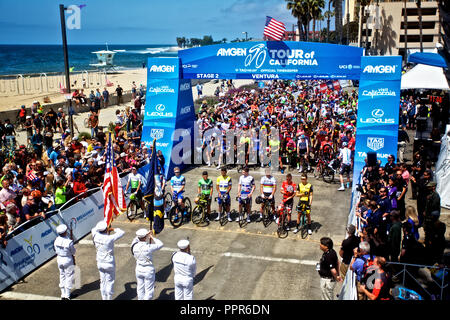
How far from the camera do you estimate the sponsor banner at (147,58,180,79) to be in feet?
58.6

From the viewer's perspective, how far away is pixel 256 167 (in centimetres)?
1897

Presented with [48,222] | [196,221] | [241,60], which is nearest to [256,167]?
[241,60]

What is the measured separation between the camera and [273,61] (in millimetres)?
16797

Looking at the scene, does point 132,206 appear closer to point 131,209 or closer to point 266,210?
point 131,209

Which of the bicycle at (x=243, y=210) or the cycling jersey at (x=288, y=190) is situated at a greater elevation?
the cycling jersey at (x=288, y=190)

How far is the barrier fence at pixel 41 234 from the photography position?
9523 millimetres

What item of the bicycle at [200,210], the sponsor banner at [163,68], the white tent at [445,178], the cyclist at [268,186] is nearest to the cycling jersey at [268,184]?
the cyclist at [268,186]

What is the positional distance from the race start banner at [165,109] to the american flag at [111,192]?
6172 millimetres

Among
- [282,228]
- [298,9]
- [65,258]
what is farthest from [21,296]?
[298,9]

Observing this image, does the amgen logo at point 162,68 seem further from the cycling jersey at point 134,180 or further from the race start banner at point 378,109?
the race start banner at point 378,109

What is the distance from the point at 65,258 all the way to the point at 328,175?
11589mm

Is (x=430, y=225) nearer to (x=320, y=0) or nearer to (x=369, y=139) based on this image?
(x=369, y=139)

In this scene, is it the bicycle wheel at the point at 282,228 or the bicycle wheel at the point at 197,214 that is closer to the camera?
the bicycle wheel at the point at 282,228

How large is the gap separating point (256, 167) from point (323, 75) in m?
5.21
